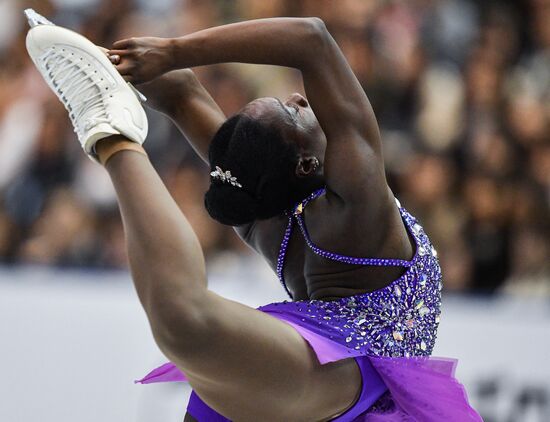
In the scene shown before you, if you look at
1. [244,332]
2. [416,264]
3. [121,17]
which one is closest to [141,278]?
[244,332]

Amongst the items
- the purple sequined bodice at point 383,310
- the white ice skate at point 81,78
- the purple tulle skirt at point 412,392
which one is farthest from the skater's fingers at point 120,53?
the purple tulle skirt at point 412,392

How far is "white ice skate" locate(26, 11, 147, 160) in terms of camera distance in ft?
6.63

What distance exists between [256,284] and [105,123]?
7.48 feet

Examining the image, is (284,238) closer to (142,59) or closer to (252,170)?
(252,170)

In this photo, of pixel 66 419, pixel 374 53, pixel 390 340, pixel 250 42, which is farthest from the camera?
pixel 374 53

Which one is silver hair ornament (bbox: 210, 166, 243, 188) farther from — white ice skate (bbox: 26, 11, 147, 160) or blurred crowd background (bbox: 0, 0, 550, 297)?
blurred crowd background (bbox: 0, 0, 550, 297)

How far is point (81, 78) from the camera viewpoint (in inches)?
80.8

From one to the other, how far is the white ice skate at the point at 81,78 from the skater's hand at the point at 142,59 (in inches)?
4.7

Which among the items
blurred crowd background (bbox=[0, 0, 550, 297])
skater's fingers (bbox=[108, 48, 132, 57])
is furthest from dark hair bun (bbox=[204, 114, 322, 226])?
blurred crowd background (bbox=[0, 0, 550, 297])

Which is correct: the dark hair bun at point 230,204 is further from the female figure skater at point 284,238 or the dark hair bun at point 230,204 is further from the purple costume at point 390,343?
the purple costume at point 390,343

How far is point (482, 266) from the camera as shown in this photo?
448 centimetres

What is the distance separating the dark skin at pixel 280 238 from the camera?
1903 millimetres

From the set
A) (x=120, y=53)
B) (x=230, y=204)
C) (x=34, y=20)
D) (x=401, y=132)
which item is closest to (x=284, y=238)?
(x=230, y=204)

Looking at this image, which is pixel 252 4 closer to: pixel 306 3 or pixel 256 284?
pixel 306 3
